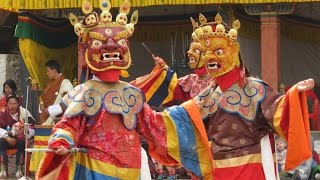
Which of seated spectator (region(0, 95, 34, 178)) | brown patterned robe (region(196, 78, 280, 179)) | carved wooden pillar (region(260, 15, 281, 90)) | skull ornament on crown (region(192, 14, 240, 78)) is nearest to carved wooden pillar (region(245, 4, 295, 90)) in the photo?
carved wooden pillar (region(260, 15, 281, 90))

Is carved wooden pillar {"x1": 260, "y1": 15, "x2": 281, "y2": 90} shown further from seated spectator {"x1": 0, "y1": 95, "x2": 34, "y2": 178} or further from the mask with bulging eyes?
the mask with bulging eyes

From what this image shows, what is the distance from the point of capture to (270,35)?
1441 cm

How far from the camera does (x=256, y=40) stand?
Answer: 16047 millimetres

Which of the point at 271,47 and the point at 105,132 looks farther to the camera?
the point at 271,47

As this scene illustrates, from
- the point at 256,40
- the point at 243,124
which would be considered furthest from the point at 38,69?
the point at 243,124

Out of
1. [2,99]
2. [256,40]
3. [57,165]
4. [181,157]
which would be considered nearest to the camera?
[57,165]

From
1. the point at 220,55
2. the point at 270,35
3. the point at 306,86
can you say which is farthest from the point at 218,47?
the point at 270,35

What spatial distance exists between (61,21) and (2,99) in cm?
258

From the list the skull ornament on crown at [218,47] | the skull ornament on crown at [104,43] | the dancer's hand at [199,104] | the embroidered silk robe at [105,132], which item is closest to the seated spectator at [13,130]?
the skull ornament on crown at [218,47]

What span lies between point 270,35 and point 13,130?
4.04 metres

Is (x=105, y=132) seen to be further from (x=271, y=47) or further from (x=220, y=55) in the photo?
(x=271, y=47)

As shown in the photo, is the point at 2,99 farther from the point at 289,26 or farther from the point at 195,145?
the point at 195,145

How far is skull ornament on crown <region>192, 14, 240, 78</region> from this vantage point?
8750mm

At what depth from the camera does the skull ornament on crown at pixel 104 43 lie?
7.86m
